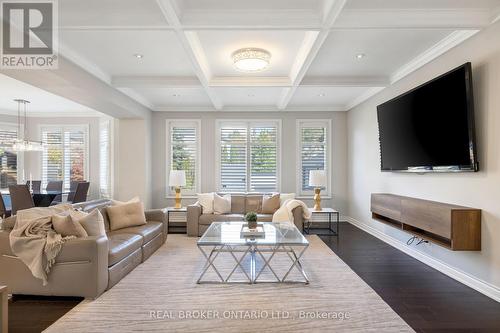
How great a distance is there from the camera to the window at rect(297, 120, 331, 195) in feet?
22.8

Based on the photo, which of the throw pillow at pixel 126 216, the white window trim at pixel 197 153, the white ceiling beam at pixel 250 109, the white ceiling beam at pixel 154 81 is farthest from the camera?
the white window trim at pixel 197 153

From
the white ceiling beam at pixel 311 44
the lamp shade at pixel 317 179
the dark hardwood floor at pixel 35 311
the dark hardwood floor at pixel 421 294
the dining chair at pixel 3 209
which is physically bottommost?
the dark hardwood floor at pixel 421 294

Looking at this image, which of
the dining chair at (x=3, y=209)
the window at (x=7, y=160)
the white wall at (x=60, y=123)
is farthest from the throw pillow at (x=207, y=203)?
the window at (x=7, y=160)

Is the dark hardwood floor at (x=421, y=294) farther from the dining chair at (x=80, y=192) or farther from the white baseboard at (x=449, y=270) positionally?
the dining chair at (x=80, y=192)

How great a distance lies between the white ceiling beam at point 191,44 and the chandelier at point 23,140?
14.6 feet

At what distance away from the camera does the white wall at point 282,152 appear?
271 inches

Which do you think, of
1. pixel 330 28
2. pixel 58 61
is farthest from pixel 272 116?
pixel 58 61

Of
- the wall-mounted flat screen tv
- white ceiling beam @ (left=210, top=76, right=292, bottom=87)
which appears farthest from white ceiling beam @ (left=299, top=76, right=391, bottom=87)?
the wall-mounted flat screen tv

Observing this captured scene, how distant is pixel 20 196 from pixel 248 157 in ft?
15.2

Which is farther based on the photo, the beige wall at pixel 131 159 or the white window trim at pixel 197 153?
the white window trim at pixel 197 153

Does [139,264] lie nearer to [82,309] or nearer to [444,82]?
[82,309]

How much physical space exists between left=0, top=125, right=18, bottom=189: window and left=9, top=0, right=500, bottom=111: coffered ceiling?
4.53 meters

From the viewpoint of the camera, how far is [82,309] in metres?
2.59

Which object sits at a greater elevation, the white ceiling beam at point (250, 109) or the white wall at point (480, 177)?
the white ceiling beam at point (250, 109)
